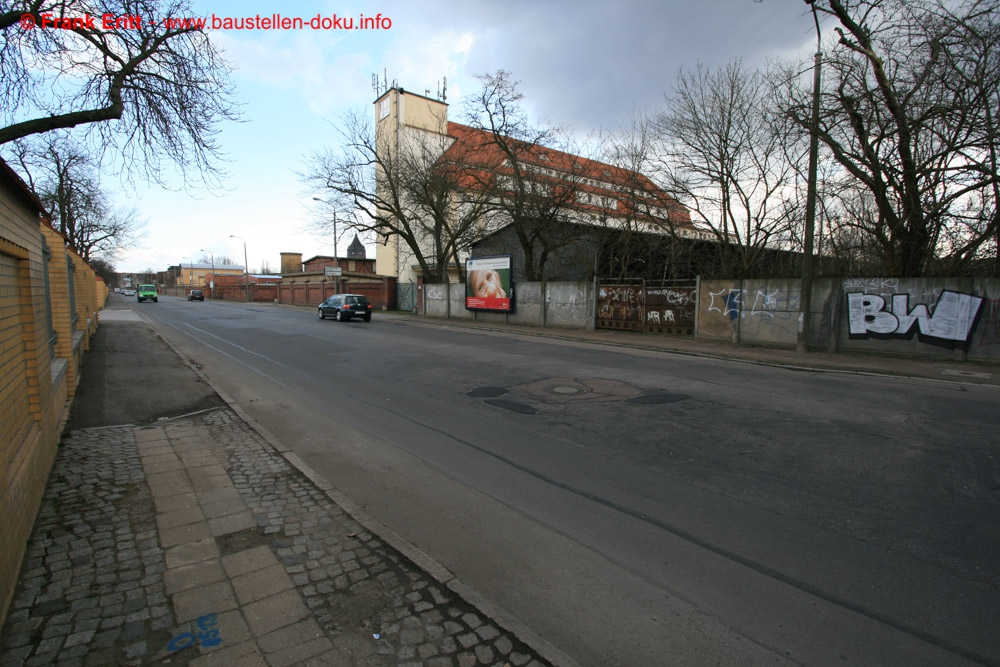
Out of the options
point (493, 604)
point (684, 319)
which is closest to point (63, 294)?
point (493, 604)

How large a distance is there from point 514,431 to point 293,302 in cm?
5137

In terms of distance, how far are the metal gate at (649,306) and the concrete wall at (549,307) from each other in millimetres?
749

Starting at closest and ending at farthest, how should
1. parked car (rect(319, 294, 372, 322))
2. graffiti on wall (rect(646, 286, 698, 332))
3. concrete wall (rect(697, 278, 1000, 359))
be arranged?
concrete wall (rect(697, 278, 1000, 359)) < graffiti on wall (rect(646, 286, 698, 332)) < parked car (rect(319, 294, 372, 322))

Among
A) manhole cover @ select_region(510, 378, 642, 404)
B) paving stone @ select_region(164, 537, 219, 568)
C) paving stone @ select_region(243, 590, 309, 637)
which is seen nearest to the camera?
paving stone @ select_region(243, 590, 309, 637)

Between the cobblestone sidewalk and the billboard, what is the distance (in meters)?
20.5

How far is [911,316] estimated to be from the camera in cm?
1304

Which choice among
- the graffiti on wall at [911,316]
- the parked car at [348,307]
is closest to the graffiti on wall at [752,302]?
the graffiti on wall at [911,316]

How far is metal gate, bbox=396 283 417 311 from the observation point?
37.1 metres

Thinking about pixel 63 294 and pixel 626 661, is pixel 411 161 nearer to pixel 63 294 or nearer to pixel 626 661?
pixel 63 294

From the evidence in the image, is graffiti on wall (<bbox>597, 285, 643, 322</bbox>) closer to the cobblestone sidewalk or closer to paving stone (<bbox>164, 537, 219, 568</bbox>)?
the cobblestone sidewalk

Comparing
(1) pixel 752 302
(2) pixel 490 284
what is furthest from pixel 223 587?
(2) pixel 490 284

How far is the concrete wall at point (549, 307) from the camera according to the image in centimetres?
2136

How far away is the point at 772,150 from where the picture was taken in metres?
16.9

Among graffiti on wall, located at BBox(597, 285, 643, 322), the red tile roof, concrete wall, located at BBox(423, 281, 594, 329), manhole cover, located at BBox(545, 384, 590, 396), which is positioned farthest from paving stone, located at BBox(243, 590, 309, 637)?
the red tile roof
